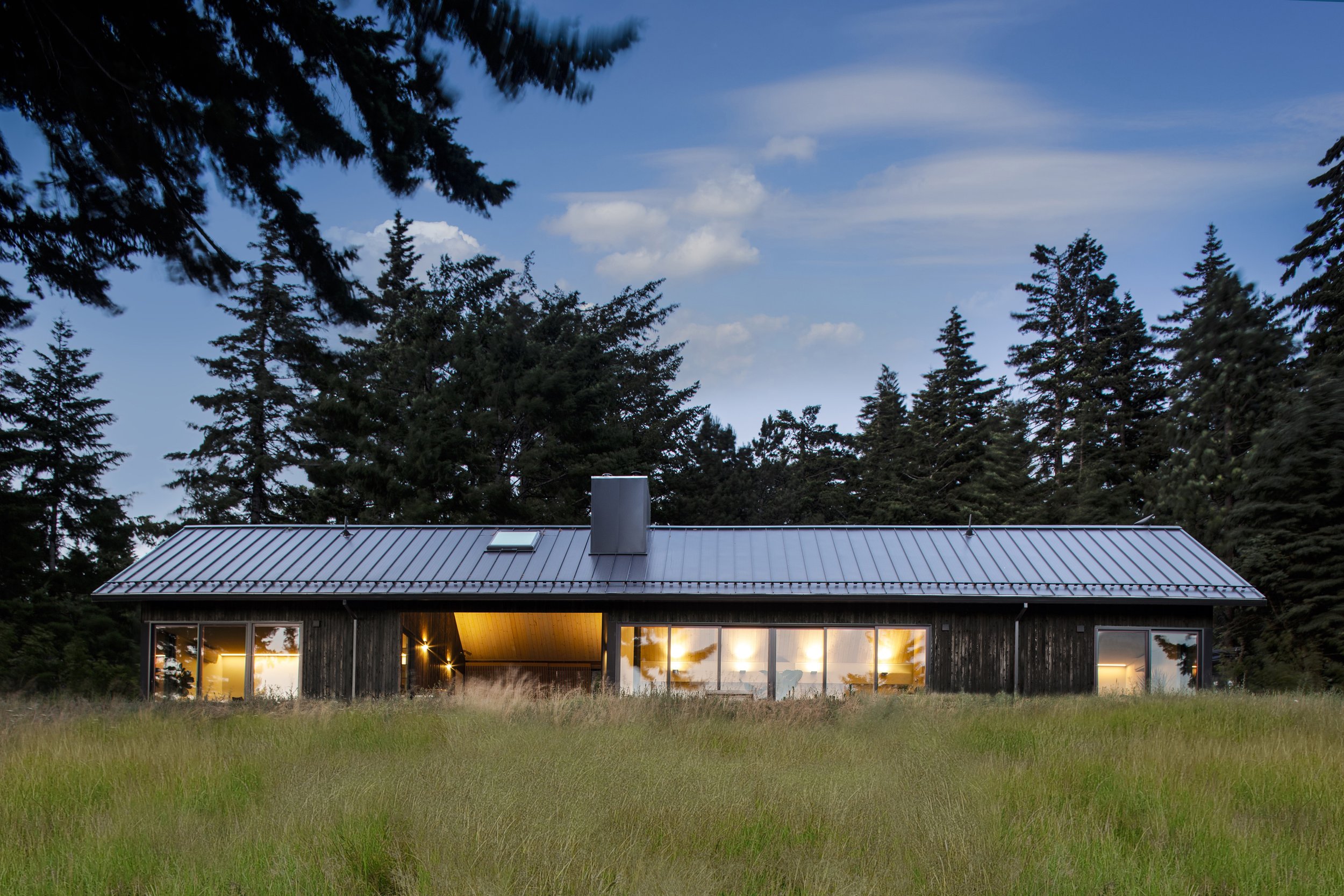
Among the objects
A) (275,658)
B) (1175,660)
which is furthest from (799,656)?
(275,658)

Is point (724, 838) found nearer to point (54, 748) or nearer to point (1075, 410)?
point (54, 748)

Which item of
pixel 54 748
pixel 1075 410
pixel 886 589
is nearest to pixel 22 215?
pixel 54 748

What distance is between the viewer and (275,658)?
16.5 m

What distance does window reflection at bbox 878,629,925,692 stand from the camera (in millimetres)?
15961

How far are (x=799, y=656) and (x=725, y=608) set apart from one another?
149 cm

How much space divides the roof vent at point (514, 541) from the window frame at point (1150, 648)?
9853 millimetres

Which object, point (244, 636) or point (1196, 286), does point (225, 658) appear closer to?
point (244, 636)

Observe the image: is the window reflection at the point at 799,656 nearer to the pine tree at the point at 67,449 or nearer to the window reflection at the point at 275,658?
the window reflection at the point at 275,658

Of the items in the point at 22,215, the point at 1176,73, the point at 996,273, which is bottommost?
the point at 22,215

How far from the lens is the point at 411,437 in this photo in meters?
Result: 27.6

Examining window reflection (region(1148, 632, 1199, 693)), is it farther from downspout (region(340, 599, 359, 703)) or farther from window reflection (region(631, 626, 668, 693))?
downspout (region(340, 599, 359, 703))

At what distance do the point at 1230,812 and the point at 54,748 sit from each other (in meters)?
8.87

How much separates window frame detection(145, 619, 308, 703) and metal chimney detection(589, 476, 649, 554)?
5248mm

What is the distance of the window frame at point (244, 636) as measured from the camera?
16359 millimetres
